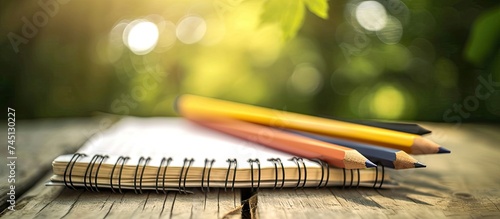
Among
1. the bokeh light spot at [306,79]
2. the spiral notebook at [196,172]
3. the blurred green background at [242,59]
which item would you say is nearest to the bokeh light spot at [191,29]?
the blurred green background at [242,59]

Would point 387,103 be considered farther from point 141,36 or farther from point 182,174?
point 182,174

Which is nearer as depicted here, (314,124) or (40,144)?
(314,124)

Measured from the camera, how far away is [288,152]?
677mm

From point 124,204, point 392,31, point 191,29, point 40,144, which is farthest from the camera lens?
point 191,29

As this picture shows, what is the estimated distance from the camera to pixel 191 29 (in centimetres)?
139

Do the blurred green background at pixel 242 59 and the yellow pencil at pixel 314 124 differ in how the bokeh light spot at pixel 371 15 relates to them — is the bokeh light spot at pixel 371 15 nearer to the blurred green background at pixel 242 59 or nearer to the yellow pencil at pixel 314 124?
the blurred green background at pixel 242 59

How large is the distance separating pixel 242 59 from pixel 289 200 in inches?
30.1

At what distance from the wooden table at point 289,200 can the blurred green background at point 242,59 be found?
0.55 m

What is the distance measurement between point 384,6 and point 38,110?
969 mm

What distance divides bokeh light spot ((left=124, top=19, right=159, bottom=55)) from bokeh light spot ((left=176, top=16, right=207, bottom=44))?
73mm

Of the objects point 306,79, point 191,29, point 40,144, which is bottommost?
point 40,144

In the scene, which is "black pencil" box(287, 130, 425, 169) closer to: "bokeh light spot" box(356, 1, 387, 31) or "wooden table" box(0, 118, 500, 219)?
"wooden table" box(0, 118, 500, 219)

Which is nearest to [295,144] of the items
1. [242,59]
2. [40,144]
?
[40,144]

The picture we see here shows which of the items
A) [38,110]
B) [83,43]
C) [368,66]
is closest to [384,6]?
[368,66]
